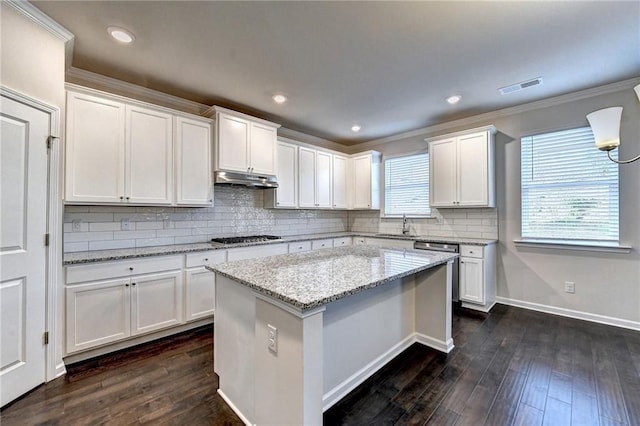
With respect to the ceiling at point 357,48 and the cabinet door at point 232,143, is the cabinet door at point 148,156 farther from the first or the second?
the cabinet door at point 232,143

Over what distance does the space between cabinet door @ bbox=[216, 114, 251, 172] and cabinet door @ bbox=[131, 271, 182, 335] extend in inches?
55.1

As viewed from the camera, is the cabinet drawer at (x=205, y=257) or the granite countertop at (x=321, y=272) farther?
the cabinet drawer at (x=205, y=257)

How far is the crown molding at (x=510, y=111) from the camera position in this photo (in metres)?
3.07

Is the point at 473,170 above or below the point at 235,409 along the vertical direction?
above

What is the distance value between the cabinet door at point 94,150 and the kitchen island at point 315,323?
5.30ft

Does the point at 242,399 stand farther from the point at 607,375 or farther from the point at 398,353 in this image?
the point at 607,375

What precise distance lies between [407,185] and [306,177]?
1784 mm

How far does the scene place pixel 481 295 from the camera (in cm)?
348

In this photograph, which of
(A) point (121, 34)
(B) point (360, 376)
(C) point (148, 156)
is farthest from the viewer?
(C) point (148, 156)

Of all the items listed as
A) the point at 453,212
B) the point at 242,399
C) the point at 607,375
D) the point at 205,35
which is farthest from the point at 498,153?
the point at 242,399

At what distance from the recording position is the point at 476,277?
11.6 feet

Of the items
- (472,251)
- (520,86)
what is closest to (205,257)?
(472,251)

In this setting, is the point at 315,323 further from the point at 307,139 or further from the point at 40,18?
the point at 307,139

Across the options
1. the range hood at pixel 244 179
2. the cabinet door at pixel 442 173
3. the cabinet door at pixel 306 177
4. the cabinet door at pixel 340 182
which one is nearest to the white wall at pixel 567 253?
the cabinet door at pixel 442 173
